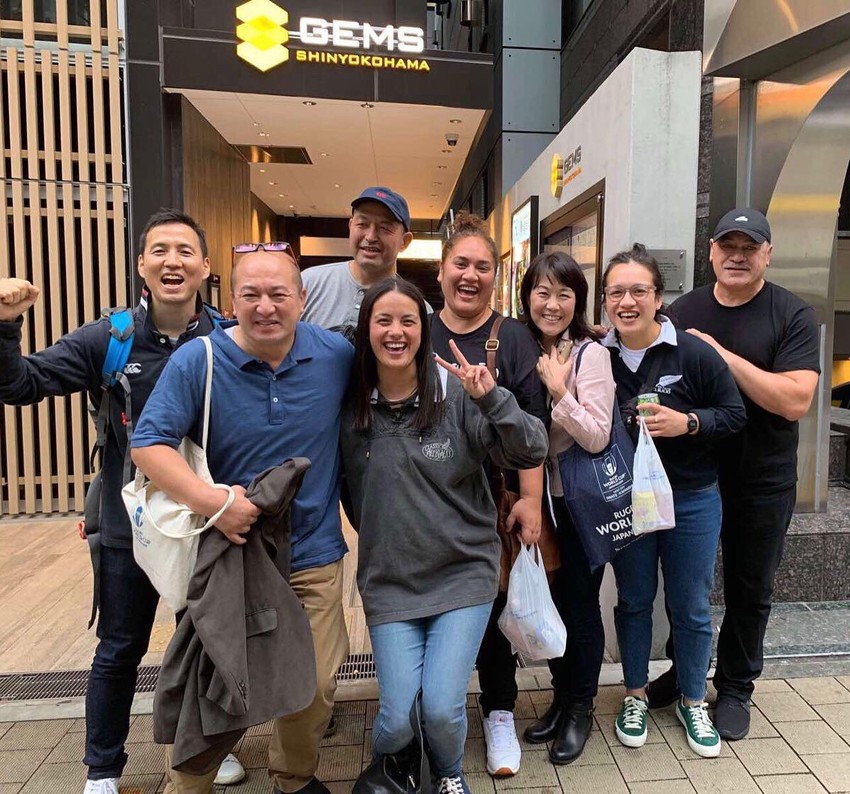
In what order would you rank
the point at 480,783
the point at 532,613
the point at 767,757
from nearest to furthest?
the point at 532,613 < the point at 480,783 < the point at 767,757

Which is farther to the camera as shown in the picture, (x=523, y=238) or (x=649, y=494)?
(x=523, y=238)

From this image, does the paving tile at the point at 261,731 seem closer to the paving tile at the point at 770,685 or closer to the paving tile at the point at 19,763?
the paving tile at the point at 19,763

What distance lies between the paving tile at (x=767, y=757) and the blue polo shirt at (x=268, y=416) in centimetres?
186

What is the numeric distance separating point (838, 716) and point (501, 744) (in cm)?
154

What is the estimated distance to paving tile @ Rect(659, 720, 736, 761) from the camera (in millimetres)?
2551

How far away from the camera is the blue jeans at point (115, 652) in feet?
7.24

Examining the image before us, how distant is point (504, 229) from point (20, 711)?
23.1 ft

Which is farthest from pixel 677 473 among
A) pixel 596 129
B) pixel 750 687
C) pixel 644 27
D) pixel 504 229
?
pixel 504 229

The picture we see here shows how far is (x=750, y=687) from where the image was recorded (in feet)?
8.97

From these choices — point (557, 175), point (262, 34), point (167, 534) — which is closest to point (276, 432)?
point (167, 534)

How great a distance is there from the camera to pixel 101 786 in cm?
225

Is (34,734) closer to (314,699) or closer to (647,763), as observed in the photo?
(314,699)

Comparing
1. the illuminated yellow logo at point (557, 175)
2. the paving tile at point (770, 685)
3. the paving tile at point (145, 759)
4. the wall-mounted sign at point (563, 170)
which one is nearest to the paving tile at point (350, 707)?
the paving tile at point (145, 759)

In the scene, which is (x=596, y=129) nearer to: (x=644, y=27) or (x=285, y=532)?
(x=644, y=27)
